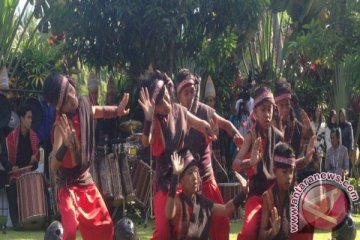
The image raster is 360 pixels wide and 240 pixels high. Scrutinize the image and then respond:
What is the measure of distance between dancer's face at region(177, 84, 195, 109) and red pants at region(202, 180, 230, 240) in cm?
74

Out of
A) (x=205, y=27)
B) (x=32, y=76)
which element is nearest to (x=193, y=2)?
(x=205, y=27)

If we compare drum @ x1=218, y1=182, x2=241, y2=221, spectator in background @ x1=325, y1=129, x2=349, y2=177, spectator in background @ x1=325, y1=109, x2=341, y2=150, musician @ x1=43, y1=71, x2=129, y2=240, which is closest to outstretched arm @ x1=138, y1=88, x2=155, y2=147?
musician @ x1=43, y1=71, x2=129, y2=240

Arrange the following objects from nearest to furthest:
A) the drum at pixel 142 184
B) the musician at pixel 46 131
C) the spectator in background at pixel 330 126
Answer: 1. the drum at pixel 142 184
2. the musician at pixel 46 131
3. the spectator in background at pixel 330 126

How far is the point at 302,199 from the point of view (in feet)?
21.3

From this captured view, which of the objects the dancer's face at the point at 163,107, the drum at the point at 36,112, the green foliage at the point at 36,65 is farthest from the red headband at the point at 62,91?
the green foliage at the point at 36,65

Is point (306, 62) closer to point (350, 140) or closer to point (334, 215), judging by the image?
point (350, 140)

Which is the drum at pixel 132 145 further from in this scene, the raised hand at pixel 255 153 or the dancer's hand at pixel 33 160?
the raised hand at pixel 255 153

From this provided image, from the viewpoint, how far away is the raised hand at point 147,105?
6.66 metres

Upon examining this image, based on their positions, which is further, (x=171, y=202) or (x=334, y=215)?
(x=334, y=215)

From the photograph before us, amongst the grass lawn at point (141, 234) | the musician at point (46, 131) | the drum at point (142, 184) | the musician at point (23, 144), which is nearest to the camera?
the grass lawn at point (141, 234)

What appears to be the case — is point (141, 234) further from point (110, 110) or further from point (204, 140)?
point (110, 110)

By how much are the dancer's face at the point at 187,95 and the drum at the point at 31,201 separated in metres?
3.20

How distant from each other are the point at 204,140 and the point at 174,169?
1216mm

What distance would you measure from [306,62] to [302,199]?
32.0 ft
